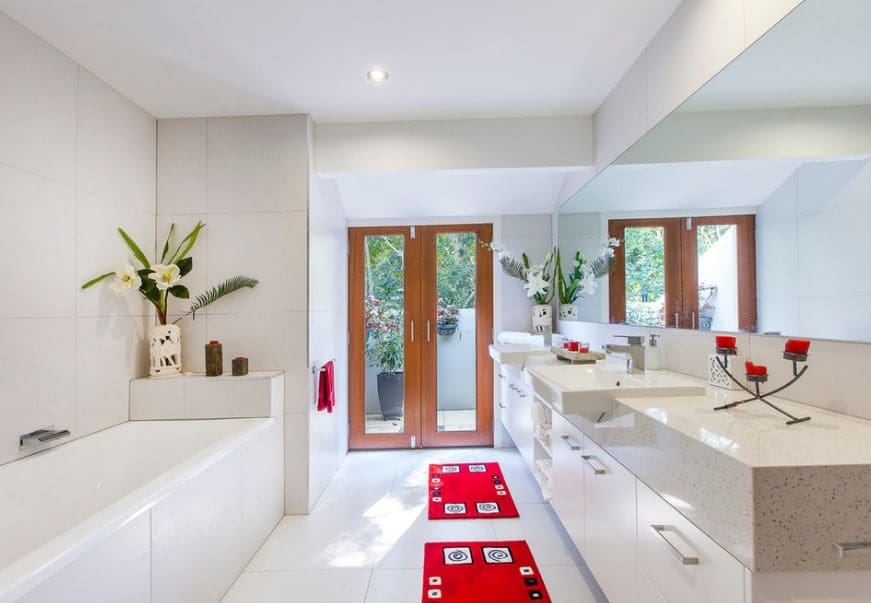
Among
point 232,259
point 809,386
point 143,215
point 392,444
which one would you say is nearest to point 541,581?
point 809,386

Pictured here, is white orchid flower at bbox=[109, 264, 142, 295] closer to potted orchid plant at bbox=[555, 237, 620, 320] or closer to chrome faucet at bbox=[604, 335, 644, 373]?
chrome faucet at bbox=[604, 335, 644, 373]

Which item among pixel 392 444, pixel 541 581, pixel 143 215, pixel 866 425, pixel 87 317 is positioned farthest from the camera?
pixel 392 444

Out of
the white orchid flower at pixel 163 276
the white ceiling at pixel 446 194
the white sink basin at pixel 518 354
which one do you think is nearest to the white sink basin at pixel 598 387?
the white sink basin at pixel 518 354

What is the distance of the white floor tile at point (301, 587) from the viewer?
1.77 meters

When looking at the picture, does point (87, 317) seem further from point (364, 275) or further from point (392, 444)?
point (392, 444)

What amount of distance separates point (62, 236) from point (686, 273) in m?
2.87

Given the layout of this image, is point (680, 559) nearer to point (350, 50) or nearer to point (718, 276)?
point (718, 276)

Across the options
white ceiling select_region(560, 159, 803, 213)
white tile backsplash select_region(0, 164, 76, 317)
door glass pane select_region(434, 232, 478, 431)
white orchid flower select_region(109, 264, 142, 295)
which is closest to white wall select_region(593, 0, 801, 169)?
white ceiling select_region(560, 159, 803, 213)

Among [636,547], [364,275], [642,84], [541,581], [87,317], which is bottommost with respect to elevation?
[541,581]

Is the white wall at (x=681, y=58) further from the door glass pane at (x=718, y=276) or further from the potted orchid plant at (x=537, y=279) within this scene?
the potted orchid plant at (x=537, y=279)

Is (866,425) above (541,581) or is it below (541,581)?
above

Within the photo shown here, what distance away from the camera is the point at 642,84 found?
1.93m

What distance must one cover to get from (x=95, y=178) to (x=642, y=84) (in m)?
2.80

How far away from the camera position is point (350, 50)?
74.8 inches
